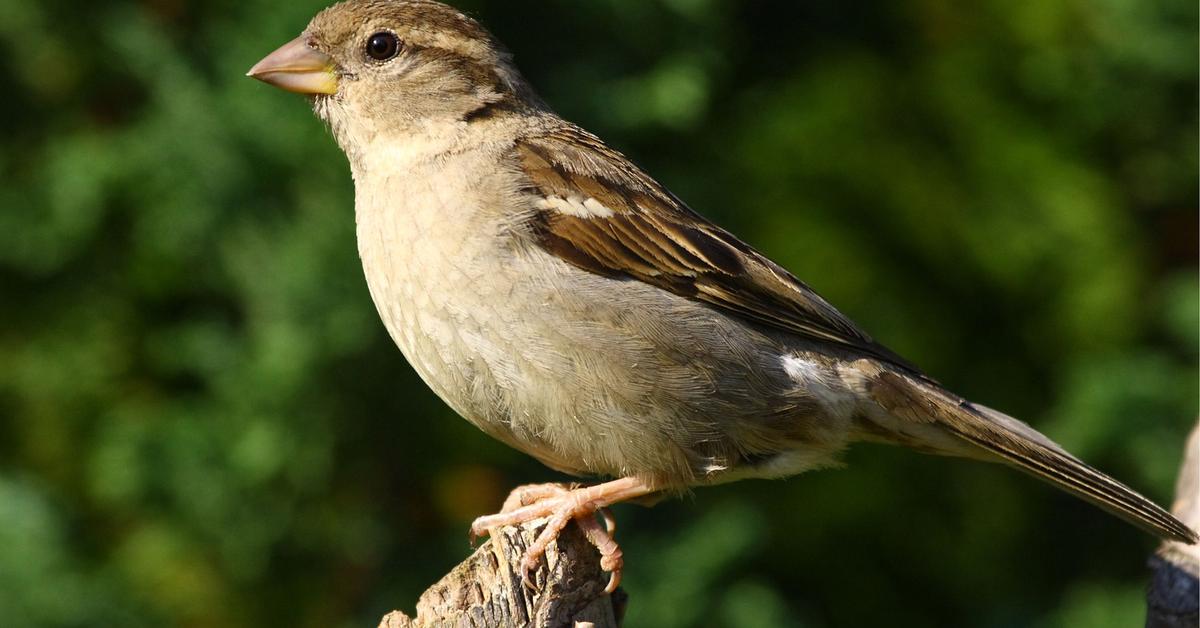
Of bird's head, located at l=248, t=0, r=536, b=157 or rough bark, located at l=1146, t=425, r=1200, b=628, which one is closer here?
rough bark, located at l=1146, t=425, r=1200, b=628

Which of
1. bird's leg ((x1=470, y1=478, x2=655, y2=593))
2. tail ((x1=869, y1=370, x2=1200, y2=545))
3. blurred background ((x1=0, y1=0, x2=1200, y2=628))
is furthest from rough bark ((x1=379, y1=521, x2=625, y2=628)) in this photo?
blurred background ((x1=0, y1=0, x2=1200, y2=628))

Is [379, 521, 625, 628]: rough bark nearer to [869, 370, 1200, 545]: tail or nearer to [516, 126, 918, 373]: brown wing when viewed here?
[516, 126, 918, 373]: brown wing

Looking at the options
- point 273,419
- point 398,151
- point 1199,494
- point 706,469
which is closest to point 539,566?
point 706,469

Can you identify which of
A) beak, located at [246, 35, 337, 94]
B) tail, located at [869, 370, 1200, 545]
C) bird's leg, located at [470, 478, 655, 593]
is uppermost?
beak, located at [246, 35, 337, 94]

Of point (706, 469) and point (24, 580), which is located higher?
point (706, 469)

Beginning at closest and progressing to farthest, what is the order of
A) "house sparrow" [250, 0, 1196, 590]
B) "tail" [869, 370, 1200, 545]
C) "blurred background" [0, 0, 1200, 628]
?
1. "house sparrow" [250, 0, 1196, 590]
2. "tail" [869, 370, 1200, 545]
3. "blurred background" [0, 0, 1200, 628]

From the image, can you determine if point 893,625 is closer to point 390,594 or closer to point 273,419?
point 390,594

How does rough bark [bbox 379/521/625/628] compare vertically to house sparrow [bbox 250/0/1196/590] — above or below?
below

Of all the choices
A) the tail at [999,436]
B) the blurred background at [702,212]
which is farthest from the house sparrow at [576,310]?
the blurred background at [702,212]

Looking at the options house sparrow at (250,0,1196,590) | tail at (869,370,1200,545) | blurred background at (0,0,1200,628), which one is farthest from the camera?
blurred background at (0,0,1200,628)
